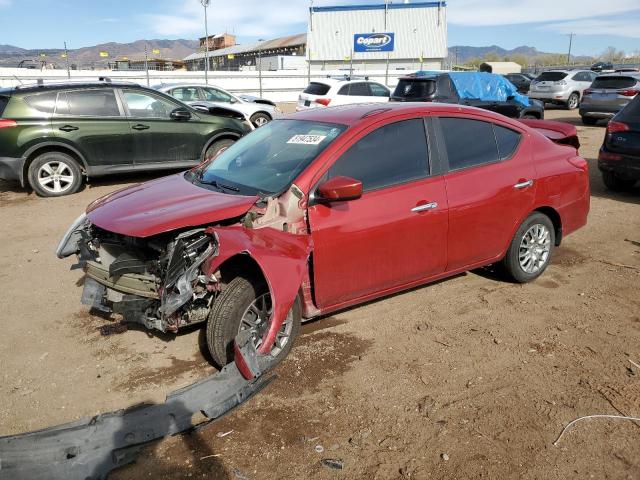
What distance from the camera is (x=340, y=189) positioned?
340 centimetres

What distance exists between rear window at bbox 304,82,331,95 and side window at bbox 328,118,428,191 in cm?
1175

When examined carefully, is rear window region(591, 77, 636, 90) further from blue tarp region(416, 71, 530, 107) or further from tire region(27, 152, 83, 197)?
tire region(27, 152, 83, 197)

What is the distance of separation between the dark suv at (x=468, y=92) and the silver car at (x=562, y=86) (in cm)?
822

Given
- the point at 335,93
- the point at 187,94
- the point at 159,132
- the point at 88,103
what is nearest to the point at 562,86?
the point at 335,93

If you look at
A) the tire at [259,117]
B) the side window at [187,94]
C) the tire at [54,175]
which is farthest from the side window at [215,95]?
the tire at [54,175]

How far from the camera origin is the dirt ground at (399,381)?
8.97 feet

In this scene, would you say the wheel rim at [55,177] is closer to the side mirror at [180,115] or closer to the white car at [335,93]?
the side mirror at [180,115]

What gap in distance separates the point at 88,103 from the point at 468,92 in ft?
30.7

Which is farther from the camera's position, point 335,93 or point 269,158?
point 335,93

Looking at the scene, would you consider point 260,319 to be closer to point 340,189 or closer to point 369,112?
point 340,189

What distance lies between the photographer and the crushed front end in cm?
322

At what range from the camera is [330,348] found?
3838 mm

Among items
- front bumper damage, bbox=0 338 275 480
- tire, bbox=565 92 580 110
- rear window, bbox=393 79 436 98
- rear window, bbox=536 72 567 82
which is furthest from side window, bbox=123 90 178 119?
tire, bbox=565 92 580 110

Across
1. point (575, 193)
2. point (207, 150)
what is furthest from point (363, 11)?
point (575, 193)
